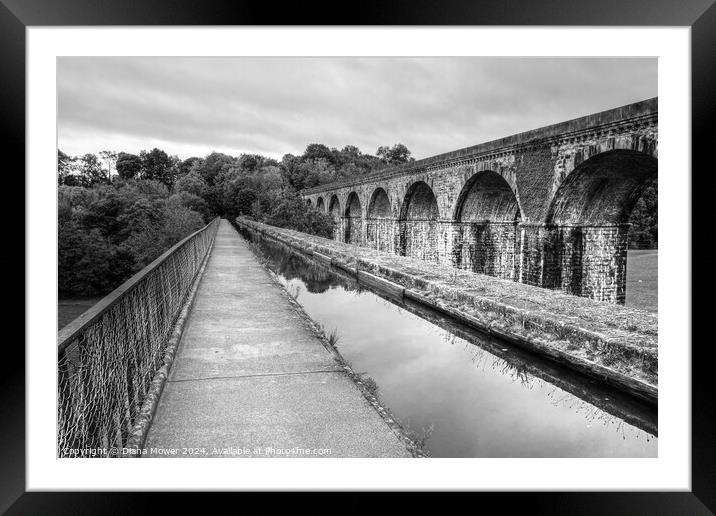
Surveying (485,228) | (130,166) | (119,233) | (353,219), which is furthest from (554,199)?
(353,219)

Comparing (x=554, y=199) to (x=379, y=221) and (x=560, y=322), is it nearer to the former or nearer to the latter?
(x=560, y=322)

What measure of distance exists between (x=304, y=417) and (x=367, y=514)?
0.68m

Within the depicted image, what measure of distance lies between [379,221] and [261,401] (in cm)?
2007

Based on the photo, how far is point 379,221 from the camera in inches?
901

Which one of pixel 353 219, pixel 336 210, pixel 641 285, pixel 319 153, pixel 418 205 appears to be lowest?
pixel 641 285

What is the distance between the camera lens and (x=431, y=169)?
51.3ft

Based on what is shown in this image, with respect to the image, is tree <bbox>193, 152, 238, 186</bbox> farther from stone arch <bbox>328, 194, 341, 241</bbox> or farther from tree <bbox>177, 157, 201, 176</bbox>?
stone arch <bbox>328, 194, 341, 241</bbox>

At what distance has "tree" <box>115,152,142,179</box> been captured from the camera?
10.8m

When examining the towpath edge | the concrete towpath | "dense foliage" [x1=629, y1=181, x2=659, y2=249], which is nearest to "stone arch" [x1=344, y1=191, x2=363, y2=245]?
"dense foliage" [x1=629, y1=181, x2=659, y2=249]

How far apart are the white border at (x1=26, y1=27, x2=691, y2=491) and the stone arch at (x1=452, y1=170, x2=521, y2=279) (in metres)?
10.4
